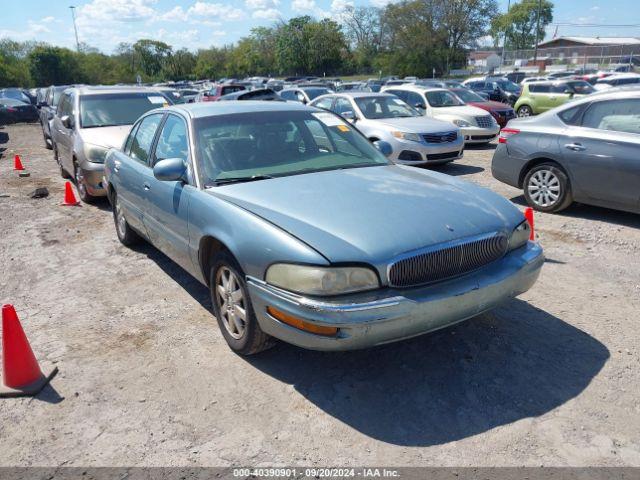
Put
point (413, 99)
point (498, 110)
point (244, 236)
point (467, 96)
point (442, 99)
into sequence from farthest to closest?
point (467, 96) → point (498, 110) → point (413, 99) → point (442, 99) → point (244, 236)

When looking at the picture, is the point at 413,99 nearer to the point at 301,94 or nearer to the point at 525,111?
the point at 301,94

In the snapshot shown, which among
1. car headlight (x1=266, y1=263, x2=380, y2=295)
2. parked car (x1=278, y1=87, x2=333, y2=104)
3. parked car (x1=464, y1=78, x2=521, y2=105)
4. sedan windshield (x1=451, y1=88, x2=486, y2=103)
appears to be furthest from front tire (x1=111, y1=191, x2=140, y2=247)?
parked car (x1=464, y1=78, x2=521, y2=105)

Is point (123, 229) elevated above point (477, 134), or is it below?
below

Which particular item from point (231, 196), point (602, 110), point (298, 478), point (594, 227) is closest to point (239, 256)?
point (231, 196)

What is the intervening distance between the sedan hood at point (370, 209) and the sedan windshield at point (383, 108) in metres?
7.65

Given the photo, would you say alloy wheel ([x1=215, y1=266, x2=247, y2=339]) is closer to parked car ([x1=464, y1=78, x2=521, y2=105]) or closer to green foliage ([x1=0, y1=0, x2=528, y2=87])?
parked car ([x1=464, y1=78, x2=521, y2=105])

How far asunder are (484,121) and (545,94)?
6.21 metres

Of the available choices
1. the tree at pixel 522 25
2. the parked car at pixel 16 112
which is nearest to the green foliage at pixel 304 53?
the tree at pixel 522 25

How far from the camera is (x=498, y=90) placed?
23500mm

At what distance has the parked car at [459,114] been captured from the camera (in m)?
13.4

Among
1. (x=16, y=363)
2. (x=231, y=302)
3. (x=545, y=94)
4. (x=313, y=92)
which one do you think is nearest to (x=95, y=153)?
(x=16, y=363)

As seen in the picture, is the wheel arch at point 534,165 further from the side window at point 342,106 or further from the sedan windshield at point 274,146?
the side window at point 342,106

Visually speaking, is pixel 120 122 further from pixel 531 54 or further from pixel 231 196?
pixel 531 54

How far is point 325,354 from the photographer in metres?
3.80
